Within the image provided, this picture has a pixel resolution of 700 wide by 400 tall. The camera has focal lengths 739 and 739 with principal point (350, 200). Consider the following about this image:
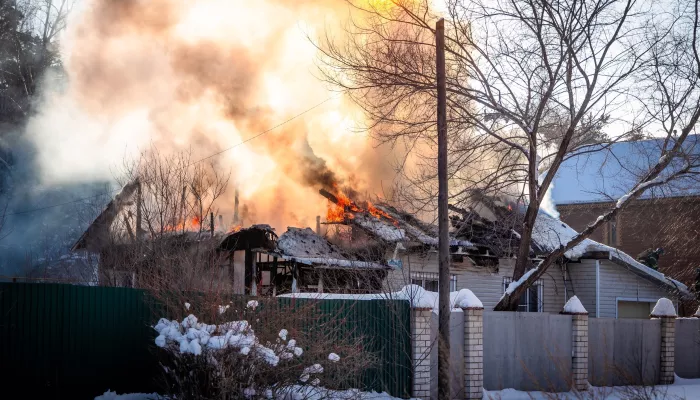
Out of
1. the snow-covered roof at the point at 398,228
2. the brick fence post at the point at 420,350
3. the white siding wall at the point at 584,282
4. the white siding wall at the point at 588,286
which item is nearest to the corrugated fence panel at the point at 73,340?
the brick fence post at the point at 420,350

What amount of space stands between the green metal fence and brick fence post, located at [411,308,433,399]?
171 centimetres

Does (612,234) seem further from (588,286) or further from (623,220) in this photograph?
(588,286)

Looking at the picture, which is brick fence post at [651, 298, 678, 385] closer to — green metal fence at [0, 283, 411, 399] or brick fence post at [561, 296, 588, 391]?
brick fence post at [561, 296, 588, 391]

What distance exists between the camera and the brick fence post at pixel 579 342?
645 inches

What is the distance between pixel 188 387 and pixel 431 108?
8.65 metres

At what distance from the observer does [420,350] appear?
45.2ft

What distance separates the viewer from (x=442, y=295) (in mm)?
12125

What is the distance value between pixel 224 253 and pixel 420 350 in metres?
8.60

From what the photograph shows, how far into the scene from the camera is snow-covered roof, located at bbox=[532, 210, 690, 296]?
23312 millimetres

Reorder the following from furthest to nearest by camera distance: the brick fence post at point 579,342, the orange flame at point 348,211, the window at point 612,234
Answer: the window at point 612,234, the orange flame at point 348,211, the brick fence post at point 579,342

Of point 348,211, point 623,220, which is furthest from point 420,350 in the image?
point 623,220

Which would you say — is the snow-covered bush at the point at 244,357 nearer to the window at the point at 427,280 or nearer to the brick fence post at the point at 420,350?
the brick fence post at the point at 420,350

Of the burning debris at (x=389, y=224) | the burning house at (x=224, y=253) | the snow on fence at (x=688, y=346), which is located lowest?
the snow on fence at (x=688, y=346)

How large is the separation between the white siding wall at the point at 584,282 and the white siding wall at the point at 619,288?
1.05 ft
